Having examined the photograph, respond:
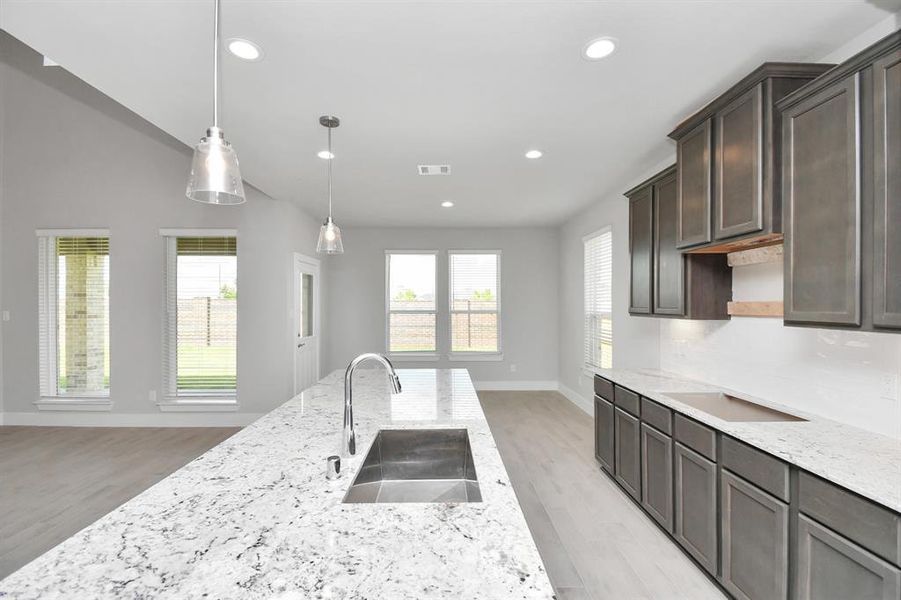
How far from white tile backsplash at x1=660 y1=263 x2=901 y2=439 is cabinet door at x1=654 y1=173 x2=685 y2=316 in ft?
1.14

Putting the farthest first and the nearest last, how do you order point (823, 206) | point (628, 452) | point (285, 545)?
1. point (628, 452)
2. point (823, 206)
3. point (285, 545)

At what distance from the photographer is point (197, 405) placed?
4.79 m

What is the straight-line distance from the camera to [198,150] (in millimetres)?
1328

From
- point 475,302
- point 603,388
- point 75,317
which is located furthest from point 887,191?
point 75,317

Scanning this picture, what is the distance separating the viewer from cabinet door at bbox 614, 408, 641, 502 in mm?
2807

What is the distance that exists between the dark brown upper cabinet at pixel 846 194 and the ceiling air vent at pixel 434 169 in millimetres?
2460

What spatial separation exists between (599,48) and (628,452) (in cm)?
265

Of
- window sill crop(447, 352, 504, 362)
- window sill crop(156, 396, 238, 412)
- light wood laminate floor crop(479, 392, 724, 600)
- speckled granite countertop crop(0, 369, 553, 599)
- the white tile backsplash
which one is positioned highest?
the white tile backsplash

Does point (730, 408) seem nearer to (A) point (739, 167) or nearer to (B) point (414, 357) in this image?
(A) point (739, 167)

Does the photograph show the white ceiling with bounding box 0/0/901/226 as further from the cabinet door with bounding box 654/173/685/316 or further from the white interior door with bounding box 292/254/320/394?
the white interior door with bounding box 292/254/320/394

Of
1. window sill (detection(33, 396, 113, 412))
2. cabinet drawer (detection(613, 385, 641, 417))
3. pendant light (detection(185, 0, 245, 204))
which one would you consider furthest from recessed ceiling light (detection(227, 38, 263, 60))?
window sill (detection(33, 396, 113, 412))

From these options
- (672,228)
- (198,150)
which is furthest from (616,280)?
(198,150)

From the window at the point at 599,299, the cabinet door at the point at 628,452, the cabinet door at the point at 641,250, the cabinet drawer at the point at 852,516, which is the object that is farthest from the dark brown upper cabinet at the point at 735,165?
the window at the point at 599,299

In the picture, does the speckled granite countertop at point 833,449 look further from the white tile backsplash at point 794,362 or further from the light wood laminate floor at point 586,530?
the light wood laminate floor at point 586,530
